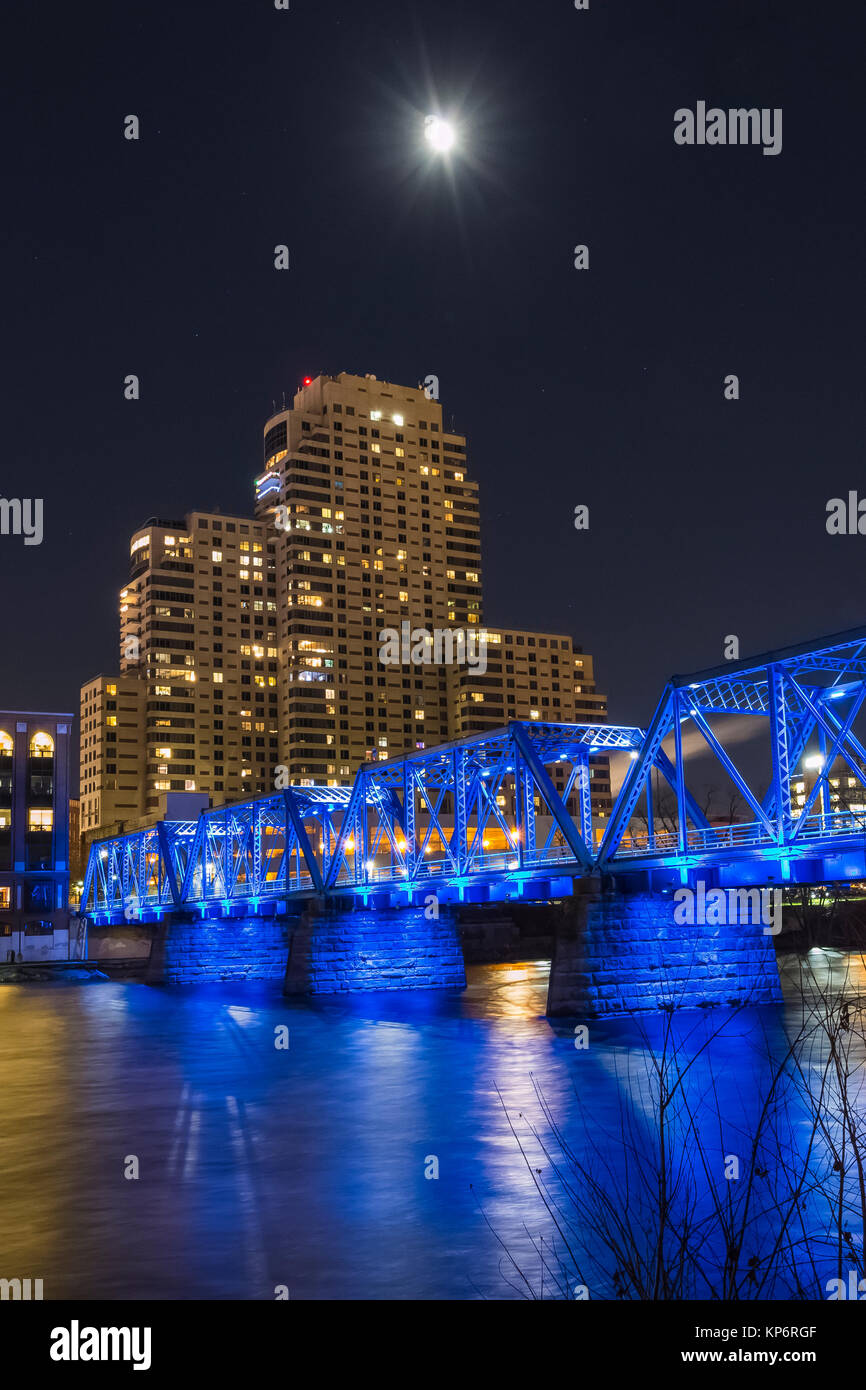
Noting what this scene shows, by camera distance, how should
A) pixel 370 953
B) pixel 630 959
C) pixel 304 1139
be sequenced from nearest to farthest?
pixel 304 1139 → pixel 630 959 → pixel 370 953

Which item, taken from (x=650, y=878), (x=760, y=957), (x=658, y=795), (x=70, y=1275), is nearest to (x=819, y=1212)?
(x=70, y=1275)

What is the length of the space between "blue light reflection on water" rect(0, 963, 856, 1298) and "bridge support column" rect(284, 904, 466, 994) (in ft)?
42.4

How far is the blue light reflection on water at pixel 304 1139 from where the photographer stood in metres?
17.0

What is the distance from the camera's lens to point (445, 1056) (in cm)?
4291

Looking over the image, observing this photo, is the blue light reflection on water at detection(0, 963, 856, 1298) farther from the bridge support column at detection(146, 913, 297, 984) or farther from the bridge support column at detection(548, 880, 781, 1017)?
the bridge support column at detection(146, 913, 297, 984)

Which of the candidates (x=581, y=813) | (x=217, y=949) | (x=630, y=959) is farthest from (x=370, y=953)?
(x=217, y=949)

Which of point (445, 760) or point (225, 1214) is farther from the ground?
point (445, 760)

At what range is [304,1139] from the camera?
2817 centimetres

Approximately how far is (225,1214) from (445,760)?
4685 cm

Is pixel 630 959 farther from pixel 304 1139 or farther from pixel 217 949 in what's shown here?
pixel 217 949

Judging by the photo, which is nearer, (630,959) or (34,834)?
(630,959)

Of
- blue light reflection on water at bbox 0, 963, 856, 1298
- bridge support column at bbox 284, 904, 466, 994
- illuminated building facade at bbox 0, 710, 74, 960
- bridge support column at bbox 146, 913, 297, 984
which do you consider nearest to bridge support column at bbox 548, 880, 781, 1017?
blue light reflection on water at bbox 0, 963, 856, 1298

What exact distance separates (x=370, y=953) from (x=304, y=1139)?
4610 centimetres
